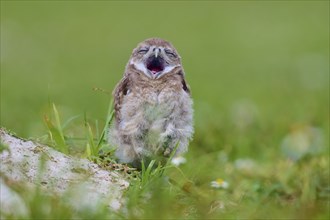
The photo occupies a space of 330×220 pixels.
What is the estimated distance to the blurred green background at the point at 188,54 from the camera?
38.8ft

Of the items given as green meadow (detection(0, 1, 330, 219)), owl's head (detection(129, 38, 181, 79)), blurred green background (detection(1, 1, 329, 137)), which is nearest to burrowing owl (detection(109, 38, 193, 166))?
owl's head (detection(129, 38, 181, 79))

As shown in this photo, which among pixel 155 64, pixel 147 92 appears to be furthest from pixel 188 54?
pixel 147 92

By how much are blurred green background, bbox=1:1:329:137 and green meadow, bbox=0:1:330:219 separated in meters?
0.03

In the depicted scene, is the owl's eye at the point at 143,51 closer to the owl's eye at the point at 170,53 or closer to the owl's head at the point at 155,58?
the owl's head at the point at 155,58

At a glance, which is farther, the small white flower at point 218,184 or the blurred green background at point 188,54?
the blurred green background at point 188,54

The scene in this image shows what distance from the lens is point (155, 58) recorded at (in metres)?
6.38

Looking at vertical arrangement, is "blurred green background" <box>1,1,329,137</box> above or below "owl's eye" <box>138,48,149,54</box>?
above

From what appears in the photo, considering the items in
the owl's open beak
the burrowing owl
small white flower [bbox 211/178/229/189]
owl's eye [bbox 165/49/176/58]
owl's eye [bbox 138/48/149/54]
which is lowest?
small white flower [bbox 211/178/229/189]

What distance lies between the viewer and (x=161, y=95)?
630 centimetres

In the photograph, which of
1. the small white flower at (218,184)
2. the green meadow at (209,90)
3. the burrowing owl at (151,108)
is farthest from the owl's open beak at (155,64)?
the small white flower at (218,184)

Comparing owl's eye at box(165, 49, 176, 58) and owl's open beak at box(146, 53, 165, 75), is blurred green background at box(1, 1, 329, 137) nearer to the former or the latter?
owl's open beak at box(146, 53, 165, 75)

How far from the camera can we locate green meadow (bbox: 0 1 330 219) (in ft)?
20.0

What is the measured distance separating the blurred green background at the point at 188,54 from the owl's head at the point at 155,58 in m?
2.74

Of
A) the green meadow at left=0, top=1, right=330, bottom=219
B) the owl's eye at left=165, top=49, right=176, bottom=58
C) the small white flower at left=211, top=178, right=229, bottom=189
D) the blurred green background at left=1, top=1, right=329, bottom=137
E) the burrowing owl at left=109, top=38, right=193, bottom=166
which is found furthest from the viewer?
the blurred green background at left=1, top=1, right=329, bottom=137
